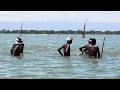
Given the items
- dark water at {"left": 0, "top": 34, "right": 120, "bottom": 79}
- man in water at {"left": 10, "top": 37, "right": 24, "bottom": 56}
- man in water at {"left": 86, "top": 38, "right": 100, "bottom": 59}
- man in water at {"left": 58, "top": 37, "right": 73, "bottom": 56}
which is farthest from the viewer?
man in water at {"left": 10, "top": 37, "right": 24, "bottom": 56}

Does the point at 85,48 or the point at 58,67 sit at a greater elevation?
the point at 85,48

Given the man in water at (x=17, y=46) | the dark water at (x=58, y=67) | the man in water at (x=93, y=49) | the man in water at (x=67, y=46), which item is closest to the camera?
the dark water at (x=58, y=67)

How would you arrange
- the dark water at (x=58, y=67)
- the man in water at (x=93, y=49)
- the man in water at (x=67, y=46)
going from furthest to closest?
the man in water at (x=67, y=46) → the man in water at (x=93, y=49) → the dark water at (x=58, y=67)

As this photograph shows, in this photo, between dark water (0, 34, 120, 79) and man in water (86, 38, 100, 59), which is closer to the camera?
dark water (0, 34, 120, 79)

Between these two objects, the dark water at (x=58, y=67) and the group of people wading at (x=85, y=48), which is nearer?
the dark water at (x=58, y=67)

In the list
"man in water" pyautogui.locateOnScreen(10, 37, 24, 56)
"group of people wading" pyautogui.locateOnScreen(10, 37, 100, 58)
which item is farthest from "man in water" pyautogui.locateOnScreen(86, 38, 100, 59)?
"man in water" pyautogui.locateOnScreen(10, 37, 24, 56)

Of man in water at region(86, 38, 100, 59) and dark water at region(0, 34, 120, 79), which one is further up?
man in water at region(86, 38, 100, 59)

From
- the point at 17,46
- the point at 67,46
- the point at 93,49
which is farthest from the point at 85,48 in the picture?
the point at 17,46

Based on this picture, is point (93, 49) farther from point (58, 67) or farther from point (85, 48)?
point (58, 67)

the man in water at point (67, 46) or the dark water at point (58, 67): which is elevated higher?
the man in water at point (67, 46)

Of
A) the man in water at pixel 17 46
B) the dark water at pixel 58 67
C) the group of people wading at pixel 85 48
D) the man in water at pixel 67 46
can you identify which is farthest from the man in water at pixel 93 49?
the man in water at pixel 17 46

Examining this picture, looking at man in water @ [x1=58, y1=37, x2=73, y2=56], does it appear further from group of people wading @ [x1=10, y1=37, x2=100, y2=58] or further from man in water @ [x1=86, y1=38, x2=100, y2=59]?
man in water @ [x1=86, y1=38, x2=100, y2=59]

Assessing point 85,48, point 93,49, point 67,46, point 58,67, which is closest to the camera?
point 58,67

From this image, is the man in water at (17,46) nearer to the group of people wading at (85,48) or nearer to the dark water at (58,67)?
the group of people wading at (85,48)
